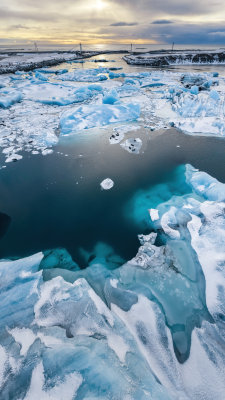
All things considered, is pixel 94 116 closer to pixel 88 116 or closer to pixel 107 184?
pixel 88 116

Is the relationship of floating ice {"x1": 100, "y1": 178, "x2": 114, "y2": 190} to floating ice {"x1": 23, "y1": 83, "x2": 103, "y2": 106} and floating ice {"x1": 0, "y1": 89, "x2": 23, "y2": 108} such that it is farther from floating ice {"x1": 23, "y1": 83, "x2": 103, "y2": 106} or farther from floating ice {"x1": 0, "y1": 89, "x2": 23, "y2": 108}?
floating ice {"x1": 0, "y1": 89, "x2": 23, "y2": 108}

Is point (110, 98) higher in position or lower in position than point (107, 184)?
higher

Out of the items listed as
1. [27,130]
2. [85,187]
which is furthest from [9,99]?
[85,187]

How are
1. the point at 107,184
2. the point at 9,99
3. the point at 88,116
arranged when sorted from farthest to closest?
1. the point at 9,99
2. the point at 88,116
3. the point at 107,184

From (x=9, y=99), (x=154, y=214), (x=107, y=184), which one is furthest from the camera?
(x=9, y=99)

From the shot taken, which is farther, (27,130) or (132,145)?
(27,130)

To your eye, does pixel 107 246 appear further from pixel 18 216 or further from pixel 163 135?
pixel 163 135
